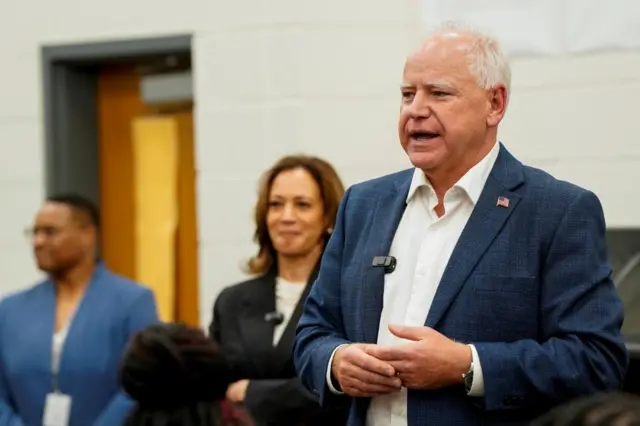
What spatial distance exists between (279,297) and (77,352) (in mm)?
745

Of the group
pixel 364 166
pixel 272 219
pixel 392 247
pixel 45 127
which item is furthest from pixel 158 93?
pixel 392 247

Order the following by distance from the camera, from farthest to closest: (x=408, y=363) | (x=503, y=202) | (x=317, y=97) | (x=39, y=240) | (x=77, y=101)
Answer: (x=77, y=101) < (x=317, y=97) < (x=39, y=240) < (x=503, y=202) < (x=408, y=363)

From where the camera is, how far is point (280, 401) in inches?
121

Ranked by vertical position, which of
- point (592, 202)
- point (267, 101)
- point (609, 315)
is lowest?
point (609, 315)

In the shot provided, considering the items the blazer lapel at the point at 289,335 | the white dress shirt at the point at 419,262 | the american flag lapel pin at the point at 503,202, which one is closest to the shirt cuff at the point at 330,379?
the white dress shirt at the point at 419,262

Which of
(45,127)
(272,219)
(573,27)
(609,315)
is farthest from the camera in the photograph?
(45,127)

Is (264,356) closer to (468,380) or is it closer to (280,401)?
(280,401)

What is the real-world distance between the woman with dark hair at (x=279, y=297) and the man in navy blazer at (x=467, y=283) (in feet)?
2.54

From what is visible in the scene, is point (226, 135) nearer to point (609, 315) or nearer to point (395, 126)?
point (395, 126)

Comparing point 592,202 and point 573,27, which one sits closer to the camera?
point 592,202

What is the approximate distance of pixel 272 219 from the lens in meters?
3.37

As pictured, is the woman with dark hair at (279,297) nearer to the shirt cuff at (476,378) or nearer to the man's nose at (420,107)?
the shirt cuff at (476,378)

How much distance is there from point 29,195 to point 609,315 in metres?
3.12

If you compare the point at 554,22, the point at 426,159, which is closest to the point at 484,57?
→ the point at 426,159
